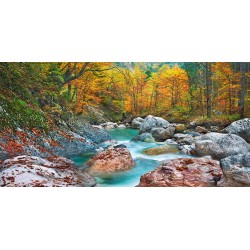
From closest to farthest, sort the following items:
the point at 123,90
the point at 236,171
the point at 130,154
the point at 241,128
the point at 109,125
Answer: the point at 236,171, the point at 241,128, the point at 130,154, the point at 109,125, the point at 123,90

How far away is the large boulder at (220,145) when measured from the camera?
4.31 meters

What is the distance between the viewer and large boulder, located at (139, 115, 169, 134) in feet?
15.1

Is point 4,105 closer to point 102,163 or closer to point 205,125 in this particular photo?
point 102,163

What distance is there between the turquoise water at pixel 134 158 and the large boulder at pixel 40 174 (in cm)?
17

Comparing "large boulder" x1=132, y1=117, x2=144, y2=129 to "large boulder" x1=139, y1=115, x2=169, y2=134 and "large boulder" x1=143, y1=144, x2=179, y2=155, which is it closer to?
"large boulder" x1=139, y1=115, x2=169, y2=134

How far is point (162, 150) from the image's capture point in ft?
15.0

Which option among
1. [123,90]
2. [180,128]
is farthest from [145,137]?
[123,90]

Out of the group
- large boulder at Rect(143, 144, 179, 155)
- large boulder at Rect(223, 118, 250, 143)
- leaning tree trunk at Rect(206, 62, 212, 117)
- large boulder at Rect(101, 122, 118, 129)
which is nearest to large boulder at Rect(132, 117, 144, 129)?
large boulder at Rect(101, 122, 118, 129)

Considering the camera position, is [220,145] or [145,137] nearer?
[220,145]

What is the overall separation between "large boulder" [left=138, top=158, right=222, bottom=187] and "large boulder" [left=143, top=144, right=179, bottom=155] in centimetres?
27

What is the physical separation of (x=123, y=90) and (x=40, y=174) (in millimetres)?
1605

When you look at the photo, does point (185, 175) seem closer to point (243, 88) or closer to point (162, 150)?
point (162, 150)
